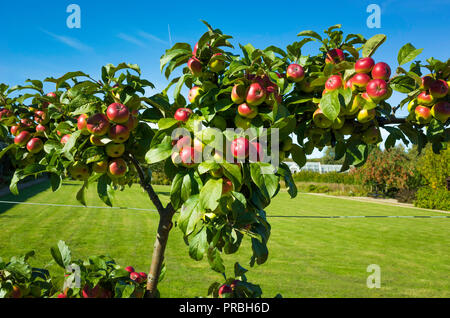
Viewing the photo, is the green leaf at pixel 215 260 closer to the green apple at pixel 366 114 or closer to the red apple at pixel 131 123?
the red apple at pixel 131 123

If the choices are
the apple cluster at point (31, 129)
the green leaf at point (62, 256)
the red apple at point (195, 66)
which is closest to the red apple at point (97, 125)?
the red apple at point (195, 66)

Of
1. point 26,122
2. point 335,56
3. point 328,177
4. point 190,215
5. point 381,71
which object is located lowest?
point 328,177

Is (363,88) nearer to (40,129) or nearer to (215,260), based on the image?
(215,260)

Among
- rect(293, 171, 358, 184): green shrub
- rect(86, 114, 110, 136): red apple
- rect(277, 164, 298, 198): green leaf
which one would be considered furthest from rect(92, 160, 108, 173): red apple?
rect(293, 171, 358, 184): green shrub

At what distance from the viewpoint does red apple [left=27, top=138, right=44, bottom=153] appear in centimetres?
130

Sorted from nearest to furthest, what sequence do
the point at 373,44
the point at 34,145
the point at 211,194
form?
the point at 211,194 → the point at 373,44 → the point at 34,145

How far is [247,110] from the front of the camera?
90cm

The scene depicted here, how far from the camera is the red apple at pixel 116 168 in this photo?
1074 mm

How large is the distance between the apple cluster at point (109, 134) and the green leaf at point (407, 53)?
0.88m

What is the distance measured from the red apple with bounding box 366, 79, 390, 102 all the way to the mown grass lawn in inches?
142

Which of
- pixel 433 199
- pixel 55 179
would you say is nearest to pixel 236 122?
pixel 55 179

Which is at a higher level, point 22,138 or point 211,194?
point 22,138

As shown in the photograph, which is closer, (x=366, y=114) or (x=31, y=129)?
(x=366, y=114)

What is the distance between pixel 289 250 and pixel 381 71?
6050 millimetres
